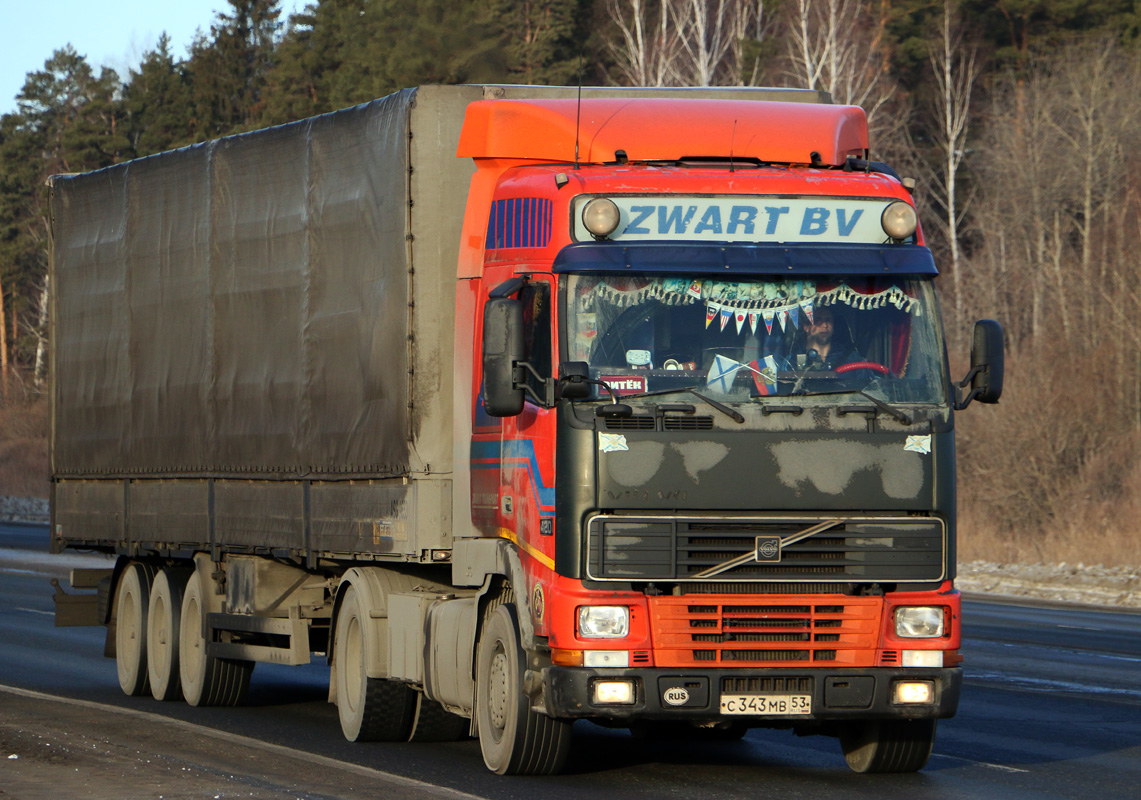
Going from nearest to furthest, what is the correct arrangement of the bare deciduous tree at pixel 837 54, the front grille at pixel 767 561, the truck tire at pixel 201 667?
the front grille at pixel 767 561 → the truck tire at pixel 201 667 → the bare deciduous tree at pixel 837 54

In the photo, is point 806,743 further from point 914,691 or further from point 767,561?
point 767,561

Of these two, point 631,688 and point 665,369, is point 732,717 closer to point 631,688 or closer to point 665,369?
point 631,688

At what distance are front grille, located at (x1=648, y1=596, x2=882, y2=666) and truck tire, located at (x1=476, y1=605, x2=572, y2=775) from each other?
96 centimetres

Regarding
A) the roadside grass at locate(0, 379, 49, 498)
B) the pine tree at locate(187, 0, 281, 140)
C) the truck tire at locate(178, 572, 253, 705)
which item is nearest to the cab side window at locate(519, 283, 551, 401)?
the truck tire at locate(178, 572, 253, 705)

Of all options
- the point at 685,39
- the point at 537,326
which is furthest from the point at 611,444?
the point at 685,39

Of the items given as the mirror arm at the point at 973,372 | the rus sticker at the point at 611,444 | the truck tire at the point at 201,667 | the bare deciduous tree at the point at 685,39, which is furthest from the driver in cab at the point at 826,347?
the bare deciduous tree at the point at 685,39

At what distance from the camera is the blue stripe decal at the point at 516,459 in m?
9.32

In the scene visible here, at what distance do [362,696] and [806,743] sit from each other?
2946mm

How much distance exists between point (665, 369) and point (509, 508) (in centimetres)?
127

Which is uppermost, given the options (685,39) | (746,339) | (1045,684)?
(685,39)

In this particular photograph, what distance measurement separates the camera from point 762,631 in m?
9.20

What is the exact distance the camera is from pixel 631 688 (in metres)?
9.16

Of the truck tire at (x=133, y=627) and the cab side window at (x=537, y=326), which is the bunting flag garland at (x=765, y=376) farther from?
the truck tire at (x=133, y=627)

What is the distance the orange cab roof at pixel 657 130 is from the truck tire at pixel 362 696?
3.22 m
